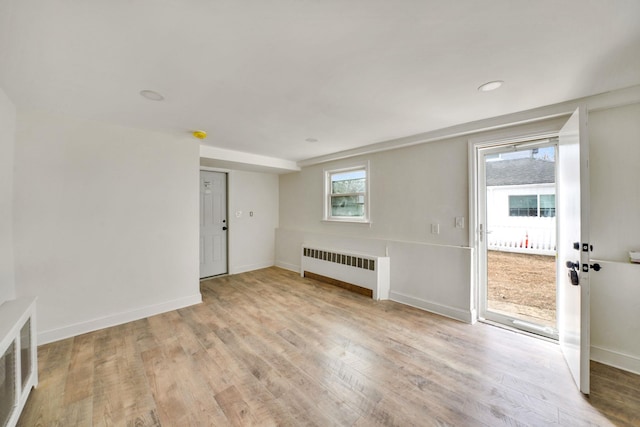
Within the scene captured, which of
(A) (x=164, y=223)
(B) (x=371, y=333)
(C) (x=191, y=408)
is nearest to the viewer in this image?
(C) (x=191, y=408)

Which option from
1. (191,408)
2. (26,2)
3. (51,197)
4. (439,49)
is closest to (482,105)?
(439,49)

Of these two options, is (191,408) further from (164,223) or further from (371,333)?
(164,223)

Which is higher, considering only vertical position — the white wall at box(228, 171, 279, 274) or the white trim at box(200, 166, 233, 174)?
the white trim at box(200, 166, 233, 174)

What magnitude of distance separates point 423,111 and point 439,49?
1001mm

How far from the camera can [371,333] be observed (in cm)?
256

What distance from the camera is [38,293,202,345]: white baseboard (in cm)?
242

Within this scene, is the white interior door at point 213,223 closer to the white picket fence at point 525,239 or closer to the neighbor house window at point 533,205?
the white picket fence at point 525,239

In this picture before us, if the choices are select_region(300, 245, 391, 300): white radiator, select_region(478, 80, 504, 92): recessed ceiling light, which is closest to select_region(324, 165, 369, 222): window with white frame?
select_region(300, 245, 391, 300): white radiator

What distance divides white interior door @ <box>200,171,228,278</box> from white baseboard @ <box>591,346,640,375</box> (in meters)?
5.08

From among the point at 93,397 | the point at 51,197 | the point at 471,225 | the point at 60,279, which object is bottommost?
the point at 93,397

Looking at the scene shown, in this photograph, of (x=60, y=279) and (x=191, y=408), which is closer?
(x=191, y=408)

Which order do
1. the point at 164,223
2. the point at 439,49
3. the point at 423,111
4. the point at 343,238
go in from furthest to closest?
the point at 343,238 < the point at 164,223 < the point at 423,111 < the point at 439,49

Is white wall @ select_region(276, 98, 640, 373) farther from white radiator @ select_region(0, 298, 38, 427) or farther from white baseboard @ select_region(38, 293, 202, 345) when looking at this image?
white radiator @ select_region(0, 298, 38, 427)

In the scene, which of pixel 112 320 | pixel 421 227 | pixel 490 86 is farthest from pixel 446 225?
pixel 112 320
